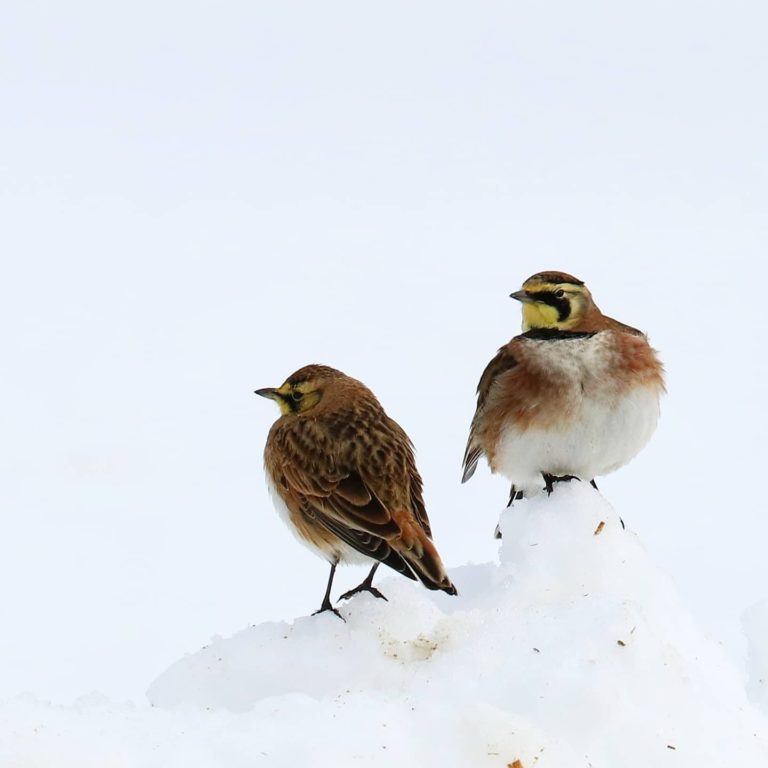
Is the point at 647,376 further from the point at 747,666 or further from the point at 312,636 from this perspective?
the point at 312,636

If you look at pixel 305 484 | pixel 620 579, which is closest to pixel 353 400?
pixel 305 484

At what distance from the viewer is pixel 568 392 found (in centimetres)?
833

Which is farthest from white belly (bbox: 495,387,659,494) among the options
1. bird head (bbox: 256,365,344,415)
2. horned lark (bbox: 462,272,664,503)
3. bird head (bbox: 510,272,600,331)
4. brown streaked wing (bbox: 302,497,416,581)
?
brown streaked wing (bbox: 302,497,416,581)

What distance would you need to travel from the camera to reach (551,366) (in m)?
8.42

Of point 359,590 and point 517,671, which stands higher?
point 517,671

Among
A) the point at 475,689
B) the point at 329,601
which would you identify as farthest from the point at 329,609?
the point at 475,689

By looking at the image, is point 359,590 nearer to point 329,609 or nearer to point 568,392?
point 329,609

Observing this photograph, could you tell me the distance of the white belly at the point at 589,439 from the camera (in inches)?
328

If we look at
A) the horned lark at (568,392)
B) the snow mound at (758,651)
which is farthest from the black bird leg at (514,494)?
the snow mound at (758,651)

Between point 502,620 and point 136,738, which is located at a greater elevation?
point 502,620

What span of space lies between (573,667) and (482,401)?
13.1ft

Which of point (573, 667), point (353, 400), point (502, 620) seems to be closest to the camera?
point (573, 667)

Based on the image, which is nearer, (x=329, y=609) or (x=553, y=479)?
(x=329, y=609)

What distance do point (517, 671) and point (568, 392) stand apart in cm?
331
